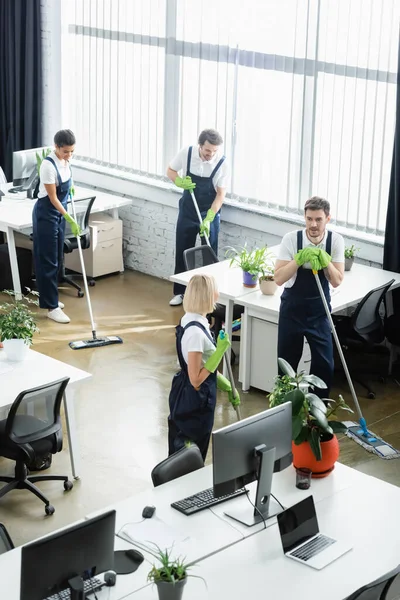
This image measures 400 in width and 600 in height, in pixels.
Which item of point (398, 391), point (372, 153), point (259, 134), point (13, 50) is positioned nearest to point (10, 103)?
point (13, 50)

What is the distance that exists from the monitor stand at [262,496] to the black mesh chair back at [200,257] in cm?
362

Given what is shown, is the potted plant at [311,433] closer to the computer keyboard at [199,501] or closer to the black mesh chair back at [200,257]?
the computer keyboard at [199,501]

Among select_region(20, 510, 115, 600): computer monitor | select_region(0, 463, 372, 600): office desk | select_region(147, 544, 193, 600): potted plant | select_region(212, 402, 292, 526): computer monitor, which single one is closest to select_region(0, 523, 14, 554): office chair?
select_region(0, 463, 372, 600): office desk

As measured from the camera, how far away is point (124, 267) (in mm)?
10195

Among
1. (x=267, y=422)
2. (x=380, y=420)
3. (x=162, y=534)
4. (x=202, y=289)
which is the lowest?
(x=380, y=420)

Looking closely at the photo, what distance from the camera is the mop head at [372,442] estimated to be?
6277 millimetres

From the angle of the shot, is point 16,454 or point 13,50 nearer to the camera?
point 16,454

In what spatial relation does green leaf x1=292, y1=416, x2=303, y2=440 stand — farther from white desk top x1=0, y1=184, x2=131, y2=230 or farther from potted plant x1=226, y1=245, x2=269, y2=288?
white desk top x1=0, y1=184, x2=131, y2=230

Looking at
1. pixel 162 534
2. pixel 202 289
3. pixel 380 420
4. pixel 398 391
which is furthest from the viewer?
pixel 398 391

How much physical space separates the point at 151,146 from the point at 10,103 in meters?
2.05

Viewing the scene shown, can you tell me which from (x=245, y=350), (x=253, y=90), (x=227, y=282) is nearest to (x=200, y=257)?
(x=227, y=282)

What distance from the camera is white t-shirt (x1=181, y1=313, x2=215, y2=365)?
4.94 m

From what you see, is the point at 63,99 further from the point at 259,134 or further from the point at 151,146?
the point at 259,134

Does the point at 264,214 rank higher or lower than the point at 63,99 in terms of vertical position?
lower
